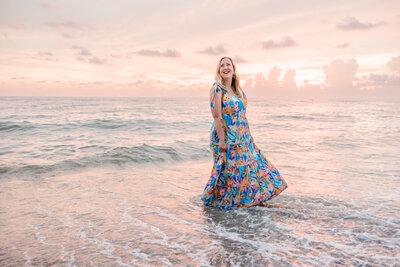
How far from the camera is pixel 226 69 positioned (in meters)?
4.28

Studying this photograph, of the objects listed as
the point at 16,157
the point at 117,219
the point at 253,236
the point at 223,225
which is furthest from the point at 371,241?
the point at 16,157

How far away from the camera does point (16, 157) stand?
881cm

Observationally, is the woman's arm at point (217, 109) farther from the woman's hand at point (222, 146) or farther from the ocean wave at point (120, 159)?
the ocean wave at point (120, 159)

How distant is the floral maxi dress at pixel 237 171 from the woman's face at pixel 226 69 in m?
0.33

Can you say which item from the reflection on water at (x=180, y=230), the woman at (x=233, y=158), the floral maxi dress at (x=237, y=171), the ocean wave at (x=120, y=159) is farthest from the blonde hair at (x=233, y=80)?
the ocean wave at (x=120, y=159)

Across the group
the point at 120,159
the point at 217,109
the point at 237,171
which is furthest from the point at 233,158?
the point at 120,159

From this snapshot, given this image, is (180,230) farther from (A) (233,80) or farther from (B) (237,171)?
(A) (233,80)

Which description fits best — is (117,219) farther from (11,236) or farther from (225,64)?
(225,64)

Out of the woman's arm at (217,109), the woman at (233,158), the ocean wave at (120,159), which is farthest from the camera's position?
the ocean wave at (120,159)

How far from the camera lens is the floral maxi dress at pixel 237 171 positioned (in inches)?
170

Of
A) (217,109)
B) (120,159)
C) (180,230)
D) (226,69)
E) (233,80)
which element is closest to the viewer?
(180,230)

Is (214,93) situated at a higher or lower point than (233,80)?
lower

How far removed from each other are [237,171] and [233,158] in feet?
0.69

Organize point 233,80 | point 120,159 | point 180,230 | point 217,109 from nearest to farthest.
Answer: point 180,230 < point 217,109 < point 233,80 < point 120,159
